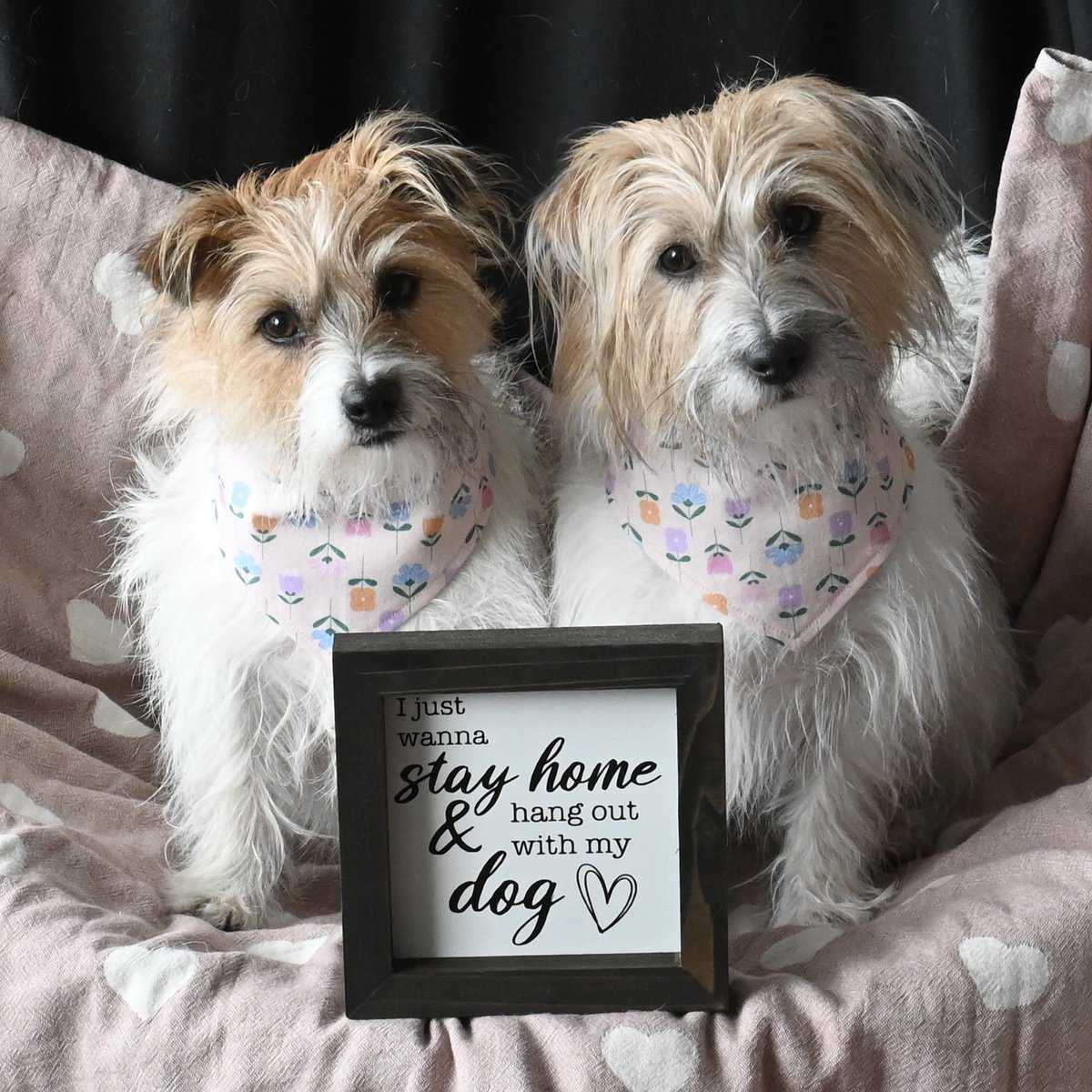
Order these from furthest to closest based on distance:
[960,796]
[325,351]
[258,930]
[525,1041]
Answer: [960,796] < [258,930] < [325,351] < [525,1041]

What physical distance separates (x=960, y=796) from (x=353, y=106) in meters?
1.48

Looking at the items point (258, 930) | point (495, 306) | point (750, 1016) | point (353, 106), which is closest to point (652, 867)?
point (750, 1016)

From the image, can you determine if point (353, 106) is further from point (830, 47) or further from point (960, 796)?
point (960, 796)

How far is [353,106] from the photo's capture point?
2299 millimetres

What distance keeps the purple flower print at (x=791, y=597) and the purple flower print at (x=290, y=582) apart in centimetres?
57

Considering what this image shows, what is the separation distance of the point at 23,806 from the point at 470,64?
1368mm

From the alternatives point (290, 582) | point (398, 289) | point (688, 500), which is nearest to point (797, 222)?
point (688, 500)

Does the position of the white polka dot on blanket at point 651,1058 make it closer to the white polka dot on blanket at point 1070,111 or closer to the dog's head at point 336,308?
the dog's head at point 336,308

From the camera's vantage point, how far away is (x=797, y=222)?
5.15 ft

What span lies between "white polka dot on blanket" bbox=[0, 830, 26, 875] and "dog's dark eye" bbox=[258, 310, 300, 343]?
0.69m

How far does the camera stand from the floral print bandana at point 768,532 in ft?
5.31

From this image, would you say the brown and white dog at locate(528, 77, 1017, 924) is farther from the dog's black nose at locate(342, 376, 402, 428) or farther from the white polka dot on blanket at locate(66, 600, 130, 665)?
the white polka dot on blanket at locate(66, 600, 130, 665)

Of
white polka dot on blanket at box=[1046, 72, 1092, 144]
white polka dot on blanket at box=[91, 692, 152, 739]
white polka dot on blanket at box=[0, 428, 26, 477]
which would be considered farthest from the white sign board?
white polka dot on blanket at box=[1046, 72, 1092, 144]

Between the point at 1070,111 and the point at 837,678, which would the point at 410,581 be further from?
the point at 1070,111
